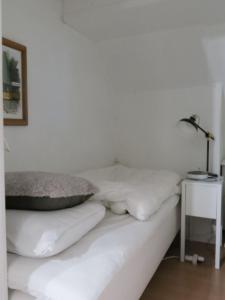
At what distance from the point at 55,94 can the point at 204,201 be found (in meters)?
1.41

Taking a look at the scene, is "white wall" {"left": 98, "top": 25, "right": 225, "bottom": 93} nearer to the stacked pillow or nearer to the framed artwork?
the framed artwork

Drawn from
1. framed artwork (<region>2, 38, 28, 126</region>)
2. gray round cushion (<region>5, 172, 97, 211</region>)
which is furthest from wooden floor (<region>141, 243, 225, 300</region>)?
framed artwork (<region>2, 38, 28, 126</region>)

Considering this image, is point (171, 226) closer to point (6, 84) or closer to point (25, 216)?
point (25, 216)

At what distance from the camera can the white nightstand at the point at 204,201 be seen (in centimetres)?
209

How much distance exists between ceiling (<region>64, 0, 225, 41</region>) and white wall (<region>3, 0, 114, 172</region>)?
0.14 metres

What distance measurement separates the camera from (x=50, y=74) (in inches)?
75.6

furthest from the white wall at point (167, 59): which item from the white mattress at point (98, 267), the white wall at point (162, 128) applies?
the white mattress at point (98, 267)

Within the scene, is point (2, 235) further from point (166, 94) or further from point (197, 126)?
point (166, 94)

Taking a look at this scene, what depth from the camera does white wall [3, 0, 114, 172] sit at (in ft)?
5.50

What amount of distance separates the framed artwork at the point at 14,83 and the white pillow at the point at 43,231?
669 millimetres

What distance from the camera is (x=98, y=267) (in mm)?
973

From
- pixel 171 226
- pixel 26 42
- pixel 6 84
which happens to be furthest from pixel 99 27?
A: pixel 171 226

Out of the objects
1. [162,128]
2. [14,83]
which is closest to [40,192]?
[14,83]

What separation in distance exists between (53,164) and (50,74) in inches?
25.5
